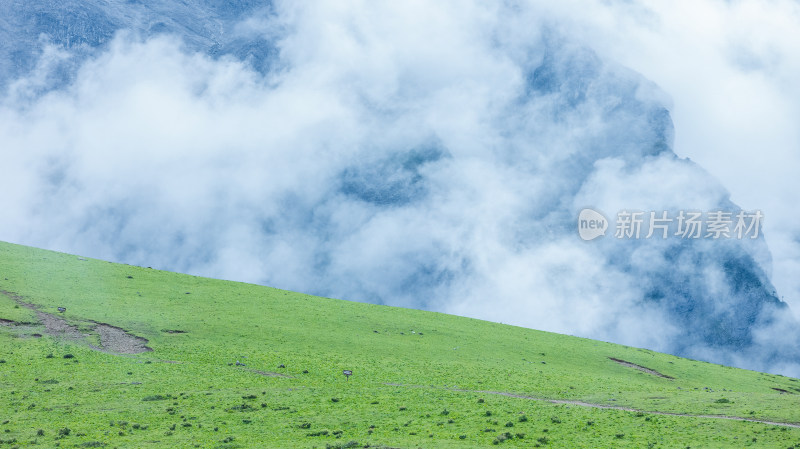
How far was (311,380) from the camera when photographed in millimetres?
→ 55281

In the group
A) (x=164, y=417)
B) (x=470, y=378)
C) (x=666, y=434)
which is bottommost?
(x=164, y=417)

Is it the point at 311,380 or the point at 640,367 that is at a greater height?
the point at 640,367

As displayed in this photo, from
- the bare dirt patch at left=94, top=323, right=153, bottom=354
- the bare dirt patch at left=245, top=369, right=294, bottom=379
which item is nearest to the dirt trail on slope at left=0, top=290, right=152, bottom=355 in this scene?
the bare dirt patch at left=94, top=323, right=153, bottom=354

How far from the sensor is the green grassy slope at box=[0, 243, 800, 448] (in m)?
42.2

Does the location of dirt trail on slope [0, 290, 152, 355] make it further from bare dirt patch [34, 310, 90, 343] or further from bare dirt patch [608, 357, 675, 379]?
bare dirt patch [608, 357, 675, 379]

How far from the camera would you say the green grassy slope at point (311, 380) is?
42.2m

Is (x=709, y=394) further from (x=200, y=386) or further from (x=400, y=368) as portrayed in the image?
(x=200, y=386)

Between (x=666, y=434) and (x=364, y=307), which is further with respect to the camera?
(x=364, y=307)

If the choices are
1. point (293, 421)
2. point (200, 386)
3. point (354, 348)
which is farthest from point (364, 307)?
point (293, 421)

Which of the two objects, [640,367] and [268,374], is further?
[640,367]

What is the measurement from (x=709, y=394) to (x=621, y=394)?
7.47m

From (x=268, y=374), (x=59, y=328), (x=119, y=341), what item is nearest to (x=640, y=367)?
(x=268, y=374)

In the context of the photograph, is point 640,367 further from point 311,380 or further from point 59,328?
point 59,328

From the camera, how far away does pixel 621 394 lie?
56281 mm
